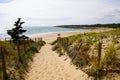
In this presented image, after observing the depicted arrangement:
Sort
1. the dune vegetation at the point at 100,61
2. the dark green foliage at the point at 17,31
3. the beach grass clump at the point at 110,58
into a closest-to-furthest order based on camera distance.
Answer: the dune vegetation at the point at 100,61 < the beach grass clump at the point at 110,58 < the dark green foliage at the point at 17,31

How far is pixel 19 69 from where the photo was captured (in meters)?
12.3

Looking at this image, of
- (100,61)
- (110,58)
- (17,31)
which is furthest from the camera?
(17,31)

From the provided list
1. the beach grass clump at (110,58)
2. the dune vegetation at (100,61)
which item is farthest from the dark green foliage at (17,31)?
the beach grass clump at (110,58)

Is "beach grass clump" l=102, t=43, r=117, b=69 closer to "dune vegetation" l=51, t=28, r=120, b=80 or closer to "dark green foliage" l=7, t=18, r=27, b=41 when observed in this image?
"dune vegetation" l=51, t=28, r=120, b=80

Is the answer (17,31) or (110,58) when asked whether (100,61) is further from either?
(17,31)

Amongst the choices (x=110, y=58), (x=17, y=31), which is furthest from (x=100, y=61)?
(x=17, y=31)

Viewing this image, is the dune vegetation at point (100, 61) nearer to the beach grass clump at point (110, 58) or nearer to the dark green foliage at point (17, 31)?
the beach grass clump at point (110, 58)

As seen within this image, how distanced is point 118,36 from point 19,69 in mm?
7130

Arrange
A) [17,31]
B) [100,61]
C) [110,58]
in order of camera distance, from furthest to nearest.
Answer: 1. [17,31]
2. [110,58]
3. [100,61]

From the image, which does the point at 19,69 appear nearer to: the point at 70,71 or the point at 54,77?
the point at 54,77

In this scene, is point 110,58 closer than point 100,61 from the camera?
No

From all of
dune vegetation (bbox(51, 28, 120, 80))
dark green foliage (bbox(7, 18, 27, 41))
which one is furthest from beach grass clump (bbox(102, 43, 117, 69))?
dark green foliage (bbox(7, 18, 27, 41))

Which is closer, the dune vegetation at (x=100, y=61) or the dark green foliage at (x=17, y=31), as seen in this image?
the dune vegetation at (x=100, y=61)

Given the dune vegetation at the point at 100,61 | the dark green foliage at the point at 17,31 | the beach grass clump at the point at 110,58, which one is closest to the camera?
the dune vegetation at the point at 100,61
